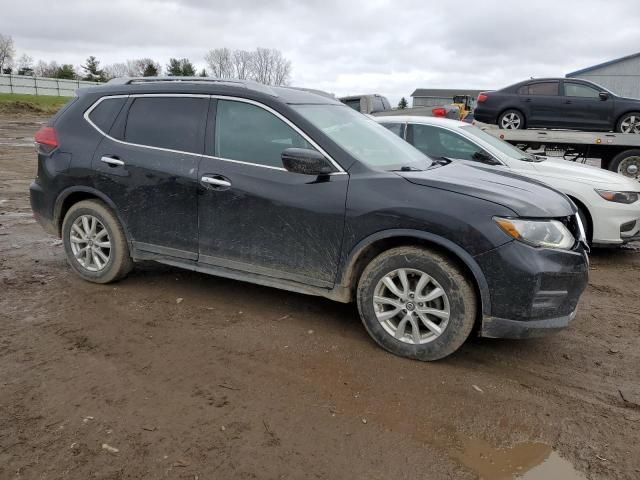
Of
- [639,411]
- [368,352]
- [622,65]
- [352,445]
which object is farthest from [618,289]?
[622,65]

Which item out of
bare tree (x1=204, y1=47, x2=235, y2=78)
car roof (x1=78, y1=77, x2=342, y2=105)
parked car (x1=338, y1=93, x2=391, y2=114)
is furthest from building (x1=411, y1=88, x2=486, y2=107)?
car roof (x1=78, y1=77, x2=342, y2=105)

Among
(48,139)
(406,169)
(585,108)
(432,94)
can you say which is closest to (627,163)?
(585,108)

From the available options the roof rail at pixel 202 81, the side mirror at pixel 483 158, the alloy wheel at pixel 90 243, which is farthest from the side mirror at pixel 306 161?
the side mirror at pixel 483 158

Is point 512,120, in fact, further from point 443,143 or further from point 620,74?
point 620,74

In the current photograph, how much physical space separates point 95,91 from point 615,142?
972 centimetres

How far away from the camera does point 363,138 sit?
4.31m

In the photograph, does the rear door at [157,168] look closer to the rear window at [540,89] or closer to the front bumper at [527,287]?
the front bumper at [527,287]

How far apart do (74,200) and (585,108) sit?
10885mm

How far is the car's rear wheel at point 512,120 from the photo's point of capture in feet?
39.3

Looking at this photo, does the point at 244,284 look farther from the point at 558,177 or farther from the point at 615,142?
the point at 615,142

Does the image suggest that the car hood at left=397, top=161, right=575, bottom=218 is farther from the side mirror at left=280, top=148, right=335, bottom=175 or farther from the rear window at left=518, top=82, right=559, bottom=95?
the rear window at left=518, top=82, right=559, bottom=95

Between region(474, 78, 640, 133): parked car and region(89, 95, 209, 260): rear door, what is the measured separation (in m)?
9.58

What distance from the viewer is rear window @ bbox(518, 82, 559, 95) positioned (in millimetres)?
11744

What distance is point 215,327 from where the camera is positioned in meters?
4.10
